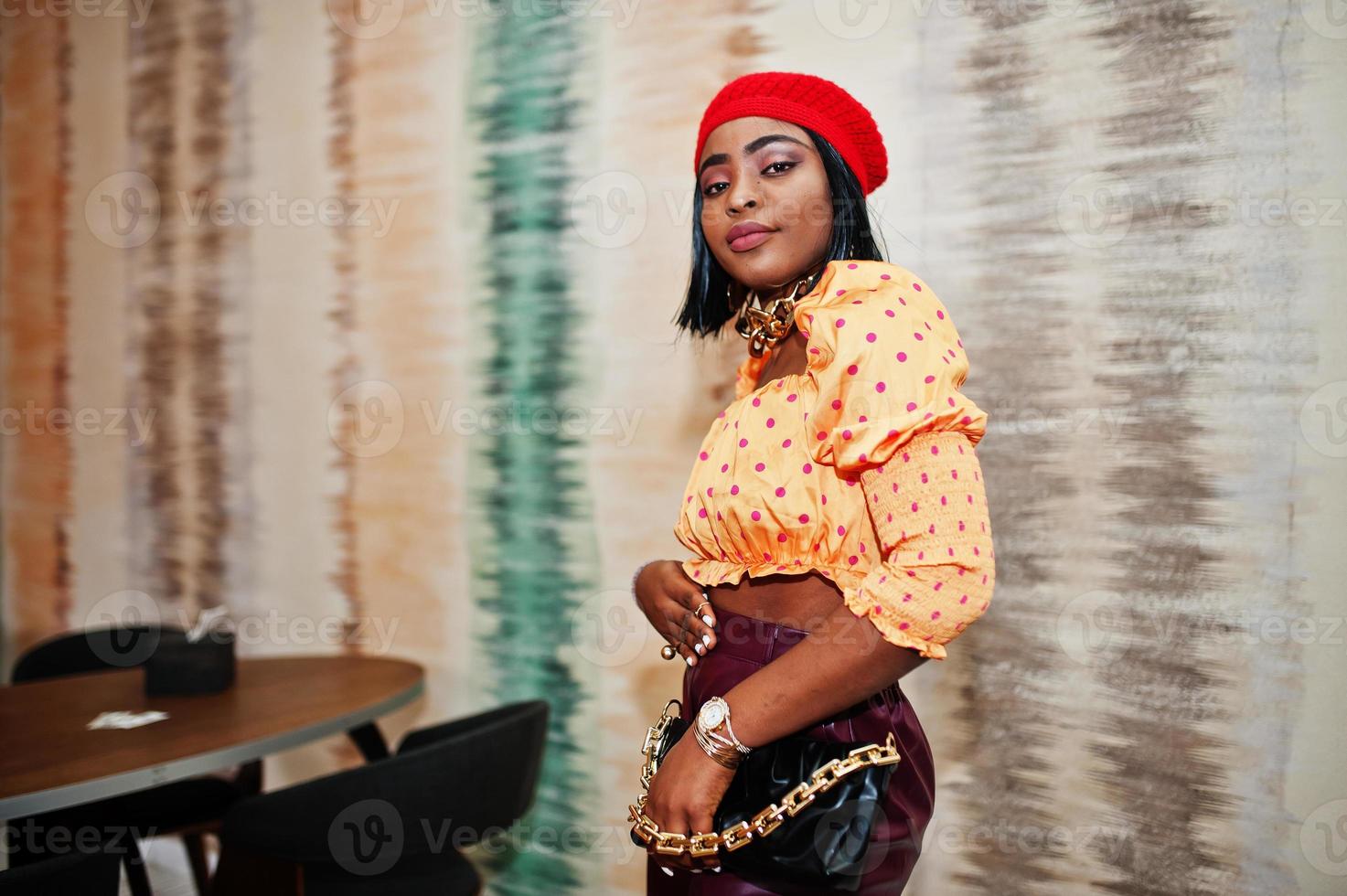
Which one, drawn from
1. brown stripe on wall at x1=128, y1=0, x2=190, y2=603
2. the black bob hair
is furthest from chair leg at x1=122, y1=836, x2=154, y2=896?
the black bob hair

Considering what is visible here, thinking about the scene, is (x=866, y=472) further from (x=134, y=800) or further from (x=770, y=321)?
(x=134, y=800)

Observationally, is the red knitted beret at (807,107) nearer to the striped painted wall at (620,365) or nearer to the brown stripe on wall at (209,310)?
the striped painted wall at (620,365)

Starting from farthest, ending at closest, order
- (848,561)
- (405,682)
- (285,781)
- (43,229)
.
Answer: (43,229)
(285,781)
(405,682)
(848,561)

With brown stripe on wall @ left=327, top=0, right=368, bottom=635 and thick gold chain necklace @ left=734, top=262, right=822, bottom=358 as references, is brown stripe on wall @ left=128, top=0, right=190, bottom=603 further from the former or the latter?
thick gold chain necklace @ left=734, top=262, right=822, bottom=358

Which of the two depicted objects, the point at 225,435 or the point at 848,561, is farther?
the point at 225,435

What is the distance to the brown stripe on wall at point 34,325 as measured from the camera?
3639 mm

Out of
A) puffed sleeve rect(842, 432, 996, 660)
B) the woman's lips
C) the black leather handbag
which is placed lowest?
the black leather handbag

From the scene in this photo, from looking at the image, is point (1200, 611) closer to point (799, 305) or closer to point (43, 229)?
point (799, 305)

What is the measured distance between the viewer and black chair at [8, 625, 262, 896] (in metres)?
2.18

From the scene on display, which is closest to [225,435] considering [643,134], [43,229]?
[43,229]

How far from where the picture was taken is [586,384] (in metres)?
2.57

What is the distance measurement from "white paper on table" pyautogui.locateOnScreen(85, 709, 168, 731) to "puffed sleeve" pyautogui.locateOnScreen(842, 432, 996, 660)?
1.67 metres

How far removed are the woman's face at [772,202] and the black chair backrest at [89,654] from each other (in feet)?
7.32

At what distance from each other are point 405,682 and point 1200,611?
5.98 feet
